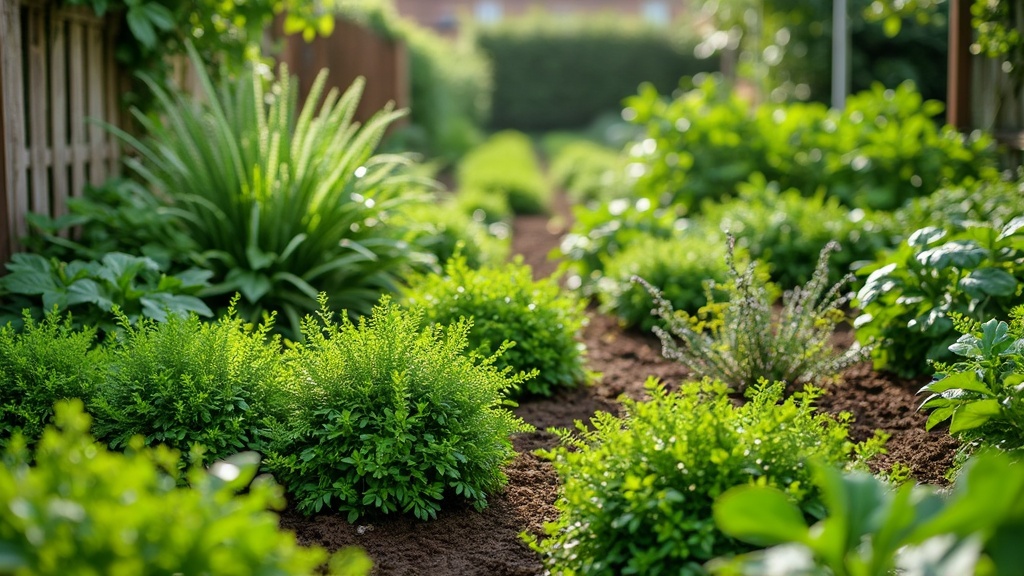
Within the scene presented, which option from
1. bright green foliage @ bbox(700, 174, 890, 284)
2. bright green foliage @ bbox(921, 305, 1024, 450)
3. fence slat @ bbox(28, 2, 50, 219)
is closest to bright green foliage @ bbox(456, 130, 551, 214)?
bright green foliage @ bbox(700, 174, 890, 284)

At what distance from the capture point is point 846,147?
6594 millimetres

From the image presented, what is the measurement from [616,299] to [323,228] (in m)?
1.57

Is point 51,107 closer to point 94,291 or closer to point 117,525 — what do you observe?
point 94,291

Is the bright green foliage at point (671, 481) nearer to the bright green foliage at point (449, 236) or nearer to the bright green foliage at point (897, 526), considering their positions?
the bright green foliage at point (897, 526)

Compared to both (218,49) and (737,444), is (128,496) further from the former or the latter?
(218,49)

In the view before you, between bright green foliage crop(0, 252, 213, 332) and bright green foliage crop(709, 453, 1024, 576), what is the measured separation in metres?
2.52

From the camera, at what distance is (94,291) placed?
139 inches

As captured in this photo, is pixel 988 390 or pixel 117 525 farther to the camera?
pixel 988 390

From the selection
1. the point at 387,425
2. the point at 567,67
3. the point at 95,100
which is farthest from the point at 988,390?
the point at 567,67

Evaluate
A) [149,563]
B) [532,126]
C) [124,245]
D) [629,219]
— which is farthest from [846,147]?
[532,126]

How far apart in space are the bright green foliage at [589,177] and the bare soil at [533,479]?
14.5 feet

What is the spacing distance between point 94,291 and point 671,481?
89.8 inches

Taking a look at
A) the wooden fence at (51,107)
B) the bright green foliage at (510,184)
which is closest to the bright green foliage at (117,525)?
the wooden fence at (51,107)

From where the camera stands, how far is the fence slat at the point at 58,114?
14.7 feet
